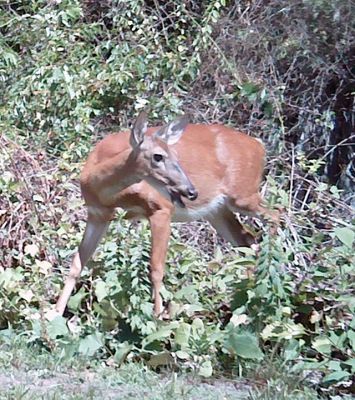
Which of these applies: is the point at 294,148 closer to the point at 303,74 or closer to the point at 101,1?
the point at 303,74

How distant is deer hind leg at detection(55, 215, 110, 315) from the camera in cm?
757

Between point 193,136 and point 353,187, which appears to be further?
point 353,187

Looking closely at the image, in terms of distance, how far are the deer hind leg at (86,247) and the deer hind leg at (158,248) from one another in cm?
35

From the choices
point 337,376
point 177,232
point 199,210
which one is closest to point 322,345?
point 337,376

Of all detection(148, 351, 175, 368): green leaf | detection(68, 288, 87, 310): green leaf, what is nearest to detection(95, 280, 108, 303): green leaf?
detection(68, 288, 87, 310): green leaf

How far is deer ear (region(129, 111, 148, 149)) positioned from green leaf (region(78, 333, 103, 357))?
1.66m

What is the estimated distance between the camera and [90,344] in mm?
6461

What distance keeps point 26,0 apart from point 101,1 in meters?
0.86

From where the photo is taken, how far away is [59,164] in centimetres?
976

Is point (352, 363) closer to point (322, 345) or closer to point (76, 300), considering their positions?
point (322, 345)

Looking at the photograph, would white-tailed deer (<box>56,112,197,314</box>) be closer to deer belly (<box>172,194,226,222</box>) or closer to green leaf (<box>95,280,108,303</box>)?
green leaf (<box>95,280,108,303</box>)

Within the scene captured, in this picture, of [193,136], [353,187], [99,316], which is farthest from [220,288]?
[353,187]

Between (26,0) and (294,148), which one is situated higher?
(26,0)

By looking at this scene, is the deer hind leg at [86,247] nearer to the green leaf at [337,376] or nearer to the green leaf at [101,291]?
the green leaf at [101,291]
